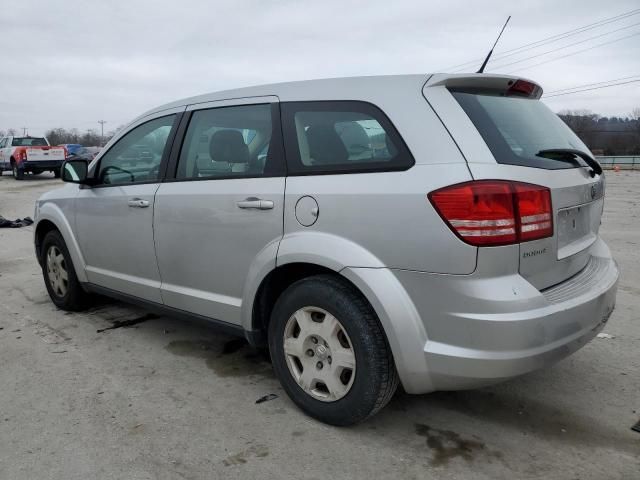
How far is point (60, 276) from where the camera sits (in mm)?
4789

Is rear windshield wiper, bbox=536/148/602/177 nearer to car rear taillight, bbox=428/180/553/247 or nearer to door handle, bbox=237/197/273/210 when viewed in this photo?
car rear taillight, bbox=428/180/553/247

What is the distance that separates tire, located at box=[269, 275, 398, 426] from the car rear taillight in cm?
60

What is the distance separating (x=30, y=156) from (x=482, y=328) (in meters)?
24.3

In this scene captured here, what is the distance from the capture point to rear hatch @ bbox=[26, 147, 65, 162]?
22656mm

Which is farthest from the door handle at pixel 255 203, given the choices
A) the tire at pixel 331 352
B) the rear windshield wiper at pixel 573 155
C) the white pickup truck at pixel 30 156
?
the white pickup truck at pixel 30 156

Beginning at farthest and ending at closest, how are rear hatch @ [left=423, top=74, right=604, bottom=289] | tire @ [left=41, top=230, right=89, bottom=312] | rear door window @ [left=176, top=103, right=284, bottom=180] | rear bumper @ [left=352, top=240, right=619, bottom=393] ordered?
tire @ [left=41, top=230, right=89, bottom=312] → rear door window @ [left=176, top=103, right=284, bottom=180] → rear hatch @ [left=423, top=74, right=604, bottom=289] → rear bumper @ [left=352, top=240, right=619, bottom=393]

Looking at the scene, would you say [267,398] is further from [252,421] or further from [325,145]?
[325,145]

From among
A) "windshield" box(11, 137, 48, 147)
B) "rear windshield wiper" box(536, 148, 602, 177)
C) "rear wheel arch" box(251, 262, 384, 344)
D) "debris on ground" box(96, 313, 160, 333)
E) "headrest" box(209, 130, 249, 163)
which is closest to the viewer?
"rear windshield wiper" box(536, 148, 602, 177)

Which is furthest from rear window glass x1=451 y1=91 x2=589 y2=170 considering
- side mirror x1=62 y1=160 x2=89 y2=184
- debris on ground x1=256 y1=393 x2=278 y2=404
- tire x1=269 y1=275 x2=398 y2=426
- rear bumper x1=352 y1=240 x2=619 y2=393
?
side mirror x1=62 y1=160 x2=89 y2=184

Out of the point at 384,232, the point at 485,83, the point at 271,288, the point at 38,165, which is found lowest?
the point at 271,288

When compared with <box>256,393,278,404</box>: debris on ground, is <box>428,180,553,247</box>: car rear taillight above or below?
above

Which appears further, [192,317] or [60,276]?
[60,276]

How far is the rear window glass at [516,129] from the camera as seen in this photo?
8.00 feet

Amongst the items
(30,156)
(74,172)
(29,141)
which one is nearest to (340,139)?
(74,172)
